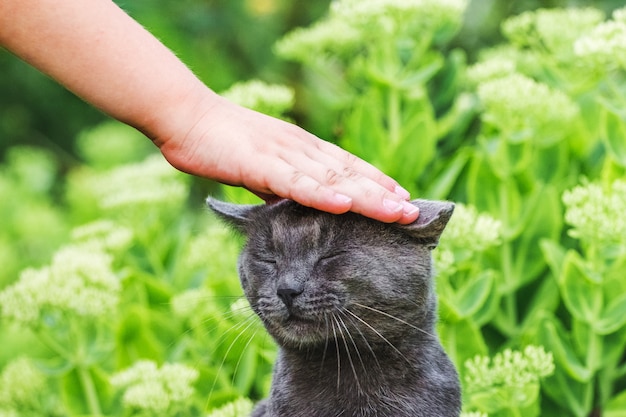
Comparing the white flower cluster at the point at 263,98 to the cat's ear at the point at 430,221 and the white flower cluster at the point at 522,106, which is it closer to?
the white flower cluster at the point at 522,106

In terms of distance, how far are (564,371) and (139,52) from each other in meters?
0.97

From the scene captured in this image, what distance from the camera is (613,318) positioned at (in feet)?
5.65

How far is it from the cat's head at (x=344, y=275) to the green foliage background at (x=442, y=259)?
0.45 feet

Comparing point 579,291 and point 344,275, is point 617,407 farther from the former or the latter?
point 344,275

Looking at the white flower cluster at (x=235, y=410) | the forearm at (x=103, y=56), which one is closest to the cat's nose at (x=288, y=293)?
the forearm at (x=103, y=56)

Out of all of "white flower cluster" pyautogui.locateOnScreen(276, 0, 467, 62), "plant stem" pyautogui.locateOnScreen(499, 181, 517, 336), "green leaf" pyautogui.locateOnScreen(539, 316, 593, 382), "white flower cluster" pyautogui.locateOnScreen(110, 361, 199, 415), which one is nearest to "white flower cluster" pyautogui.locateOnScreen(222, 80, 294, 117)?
"white flower cluster" pyautogui.locateOnScreen(276, 0, 467, 62)

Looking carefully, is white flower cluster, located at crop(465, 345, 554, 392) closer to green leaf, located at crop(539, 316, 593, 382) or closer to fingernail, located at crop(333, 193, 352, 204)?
green leaf, located at crop(539, 316, 593, 382)

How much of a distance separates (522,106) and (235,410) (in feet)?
2.79

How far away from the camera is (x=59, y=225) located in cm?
311

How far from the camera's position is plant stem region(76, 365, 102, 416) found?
190 cm

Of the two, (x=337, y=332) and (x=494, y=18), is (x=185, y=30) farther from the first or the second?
(x=337, y=332)

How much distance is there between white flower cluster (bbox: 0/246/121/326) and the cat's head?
21.5 inches

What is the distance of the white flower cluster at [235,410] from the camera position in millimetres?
1654

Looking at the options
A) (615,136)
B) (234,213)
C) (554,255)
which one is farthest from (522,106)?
(234,213)
